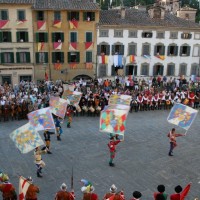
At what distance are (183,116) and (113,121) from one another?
4061 millimetres

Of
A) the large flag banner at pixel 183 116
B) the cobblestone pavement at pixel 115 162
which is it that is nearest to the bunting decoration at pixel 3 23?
the cobblestone pavement at pixel 115 162

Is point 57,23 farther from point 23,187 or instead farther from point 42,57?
point 23,187

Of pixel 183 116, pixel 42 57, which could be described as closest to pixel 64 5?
pixel 42 57

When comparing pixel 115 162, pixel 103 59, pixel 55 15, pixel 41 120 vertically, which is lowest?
pixel 115 162

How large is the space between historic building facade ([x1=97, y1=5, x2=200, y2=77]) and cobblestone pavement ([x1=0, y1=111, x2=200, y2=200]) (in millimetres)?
18860

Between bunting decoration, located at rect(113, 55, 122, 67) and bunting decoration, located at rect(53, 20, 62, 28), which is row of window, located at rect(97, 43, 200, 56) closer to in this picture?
bunting decoration, located at rect(113, 55, 122, 67)

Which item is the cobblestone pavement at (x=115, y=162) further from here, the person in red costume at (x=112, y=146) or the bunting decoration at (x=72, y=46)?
the bunting decoration at (x=72, y=46)

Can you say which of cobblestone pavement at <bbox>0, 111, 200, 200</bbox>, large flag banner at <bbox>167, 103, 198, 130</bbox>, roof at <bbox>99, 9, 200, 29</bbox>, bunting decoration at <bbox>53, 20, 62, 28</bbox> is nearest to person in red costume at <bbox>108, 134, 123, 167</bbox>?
cobblestone pavement at <bbox>0, 111, 200, 200</bbox>

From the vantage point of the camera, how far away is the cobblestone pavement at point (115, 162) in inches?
571

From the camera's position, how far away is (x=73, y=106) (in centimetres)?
2375

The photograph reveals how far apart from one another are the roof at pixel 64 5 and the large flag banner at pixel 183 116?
2396cm

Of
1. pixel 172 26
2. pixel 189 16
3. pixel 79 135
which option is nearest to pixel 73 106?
pixel 79 135

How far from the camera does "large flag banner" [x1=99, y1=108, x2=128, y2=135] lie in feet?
49.3

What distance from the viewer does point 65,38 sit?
38.0m
